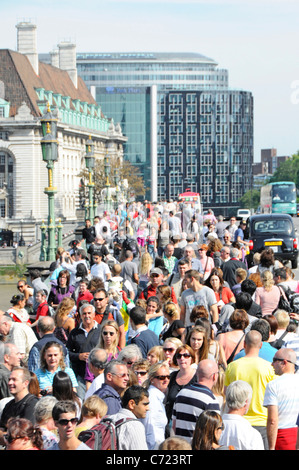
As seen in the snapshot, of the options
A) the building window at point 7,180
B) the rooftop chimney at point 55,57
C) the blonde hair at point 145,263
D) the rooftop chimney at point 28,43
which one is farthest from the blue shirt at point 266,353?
the rooftop chimney at point 55,57

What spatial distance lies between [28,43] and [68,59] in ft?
59.3

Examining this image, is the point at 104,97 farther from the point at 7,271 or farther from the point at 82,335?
the point at 82,335

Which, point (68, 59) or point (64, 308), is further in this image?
point (68, 59)

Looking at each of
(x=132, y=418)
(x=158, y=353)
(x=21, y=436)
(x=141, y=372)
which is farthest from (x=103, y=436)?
(x=158, y=353)

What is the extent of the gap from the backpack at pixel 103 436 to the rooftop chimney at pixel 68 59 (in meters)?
118

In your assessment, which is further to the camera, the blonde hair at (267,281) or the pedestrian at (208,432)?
the blonde hair at (267,281)

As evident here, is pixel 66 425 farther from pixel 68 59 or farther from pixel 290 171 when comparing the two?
pixel 290 171

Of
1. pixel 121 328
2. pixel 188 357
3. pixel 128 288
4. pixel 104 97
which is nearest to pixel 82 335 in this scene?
pixel 121 328

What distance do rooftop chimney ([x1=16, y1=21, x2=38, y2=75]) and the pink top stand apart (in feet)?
314

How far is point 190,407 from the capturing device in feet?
26.1

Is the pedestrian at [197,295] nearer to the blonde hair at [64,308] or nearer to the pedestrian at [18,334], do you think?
the blonde hair at [64,308]

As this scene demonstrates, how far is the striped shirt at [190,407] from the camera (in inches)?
312
